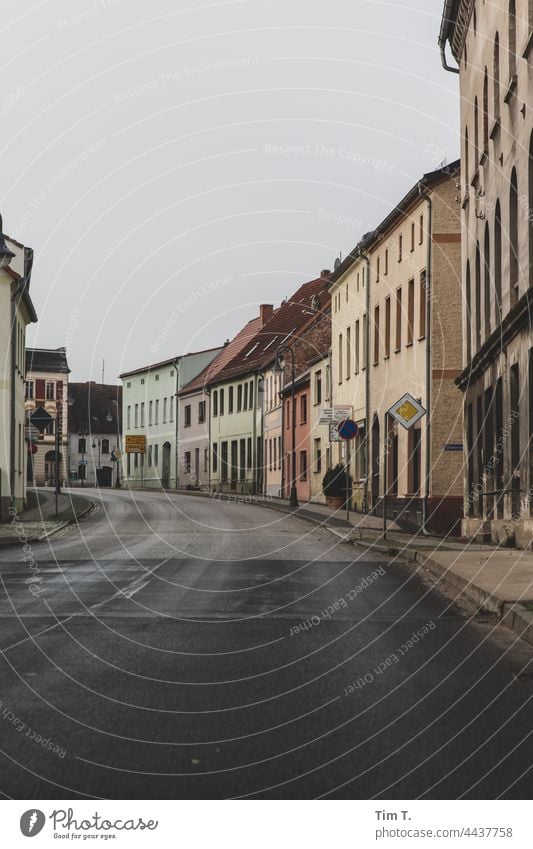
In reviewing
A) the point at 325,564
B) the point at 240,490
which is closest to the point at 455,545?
the point at 325,564

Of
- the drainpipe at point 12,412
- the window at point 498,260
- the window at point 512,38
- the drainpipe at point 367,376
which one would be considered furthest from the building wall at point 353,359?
the window at point 512,38

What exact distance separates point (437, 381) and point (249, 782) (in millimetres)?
27878

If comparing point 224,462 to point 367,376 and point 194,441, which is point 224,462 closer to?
point 194,441

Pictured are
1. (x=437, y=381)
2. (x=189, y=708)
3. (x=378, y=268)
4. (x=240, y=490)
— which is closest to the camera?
(x=189, y=708)

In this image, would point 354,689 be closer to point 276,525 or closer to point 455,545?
point 455,545

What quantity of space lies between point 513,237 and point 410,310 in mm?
12434

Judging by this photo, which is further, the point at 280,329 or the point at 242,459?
the point at 242,459

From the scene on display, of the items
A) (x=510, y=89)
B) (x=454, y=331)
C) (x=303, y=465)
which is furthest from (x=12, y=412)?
(x=303, y=465)

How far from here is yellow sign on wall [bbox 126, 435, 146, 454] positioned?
8956cm

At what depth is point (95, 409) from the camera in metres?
123

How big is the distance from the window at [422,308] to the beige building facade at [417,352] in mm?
28

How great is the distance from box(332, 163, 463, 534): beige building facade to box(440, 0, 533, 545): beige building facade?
1.27m

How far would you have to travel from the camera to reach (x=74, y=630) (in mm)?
10195

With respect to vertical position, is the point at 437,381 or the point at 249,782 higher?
the point at 437,381
